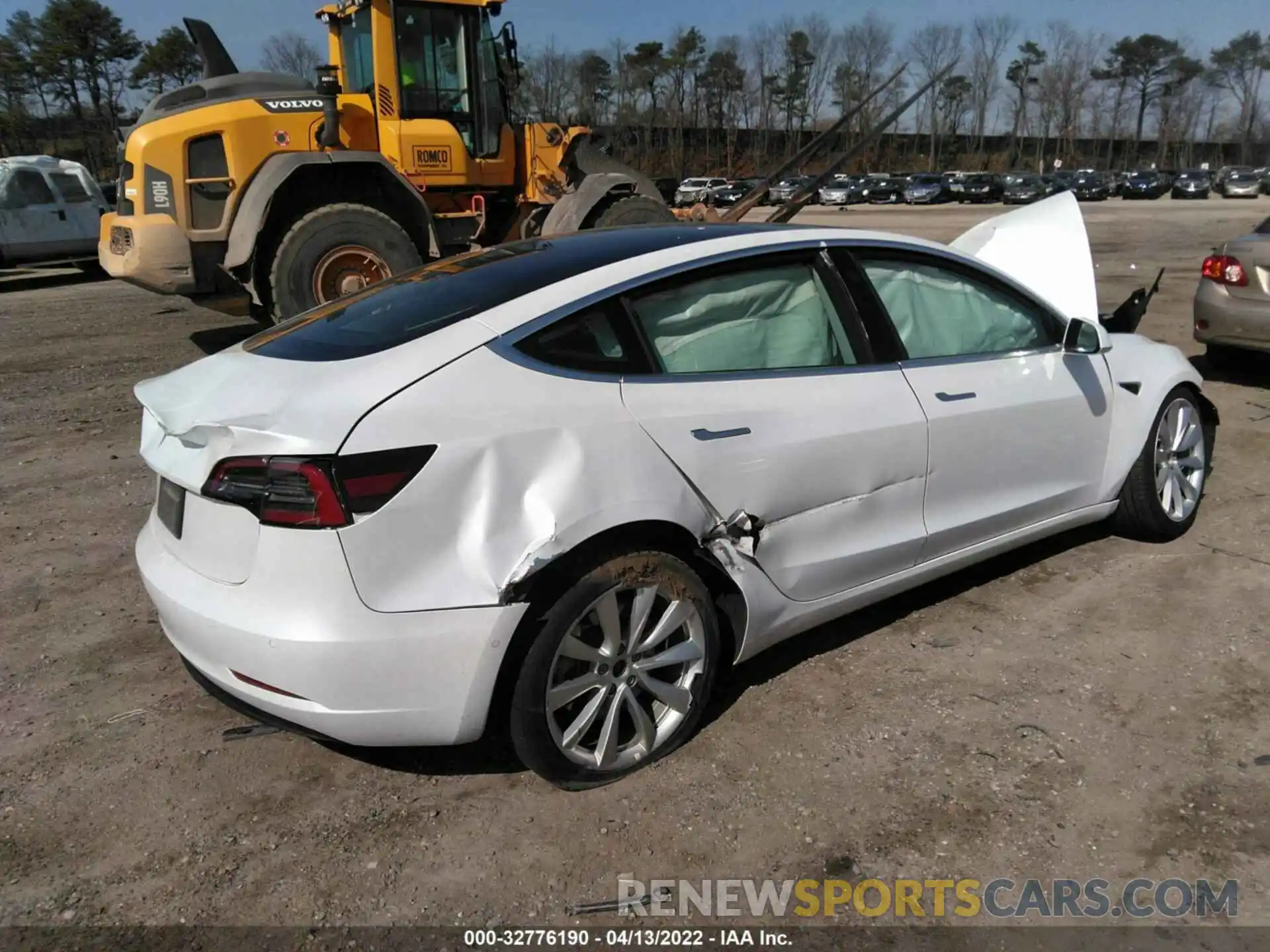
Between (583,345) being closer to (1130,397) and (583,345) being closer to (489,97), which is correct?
(1130,397)

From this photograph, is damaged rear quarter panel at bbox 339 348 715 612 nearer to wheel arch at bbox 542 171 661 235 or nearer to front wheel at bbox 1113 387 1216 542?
front wheel at bbox 1113 387 1216 542

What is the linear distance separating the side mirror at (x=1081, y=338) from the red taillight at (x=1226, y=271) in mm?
4049

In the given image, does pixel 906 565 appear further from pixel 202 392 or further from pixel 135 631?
pixel 135 631

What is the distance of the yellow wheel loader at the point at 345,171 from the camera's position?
884cm

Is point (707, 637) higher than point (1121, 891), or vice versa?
point (707, 637)

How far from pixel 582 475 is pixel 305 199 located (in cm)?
763

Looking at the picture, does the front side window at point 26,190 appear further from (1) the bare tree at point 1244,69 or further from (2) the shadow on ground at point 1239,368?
(1) the bare tree at point 1244,69

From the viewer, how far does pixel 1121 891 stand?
8.02 ft

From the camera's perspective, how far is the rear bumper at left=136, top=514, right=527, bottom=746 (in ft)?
7.92

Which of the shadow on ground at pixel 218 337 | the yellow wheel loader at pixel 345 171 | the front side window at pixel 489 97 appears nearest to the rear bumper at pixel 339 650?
the yellow wheel loader at pixel 345 171

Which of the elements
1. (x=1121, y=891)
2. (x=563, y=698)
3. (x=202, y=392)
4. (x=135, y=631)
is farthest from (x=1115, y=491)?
(x=135, y=631)

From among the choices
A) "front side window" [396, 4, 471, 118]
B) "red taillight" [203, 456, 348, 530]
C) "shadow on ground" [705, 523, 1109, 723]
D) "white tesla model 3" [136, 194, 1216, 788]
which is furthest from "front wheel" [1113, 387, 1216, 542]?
"front side window" [396, 4, 471, 118]

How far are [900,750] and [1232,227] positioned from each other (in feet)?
104

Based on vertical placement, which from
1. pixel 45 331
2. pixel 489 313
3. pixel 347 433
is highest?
pixel 489 313
